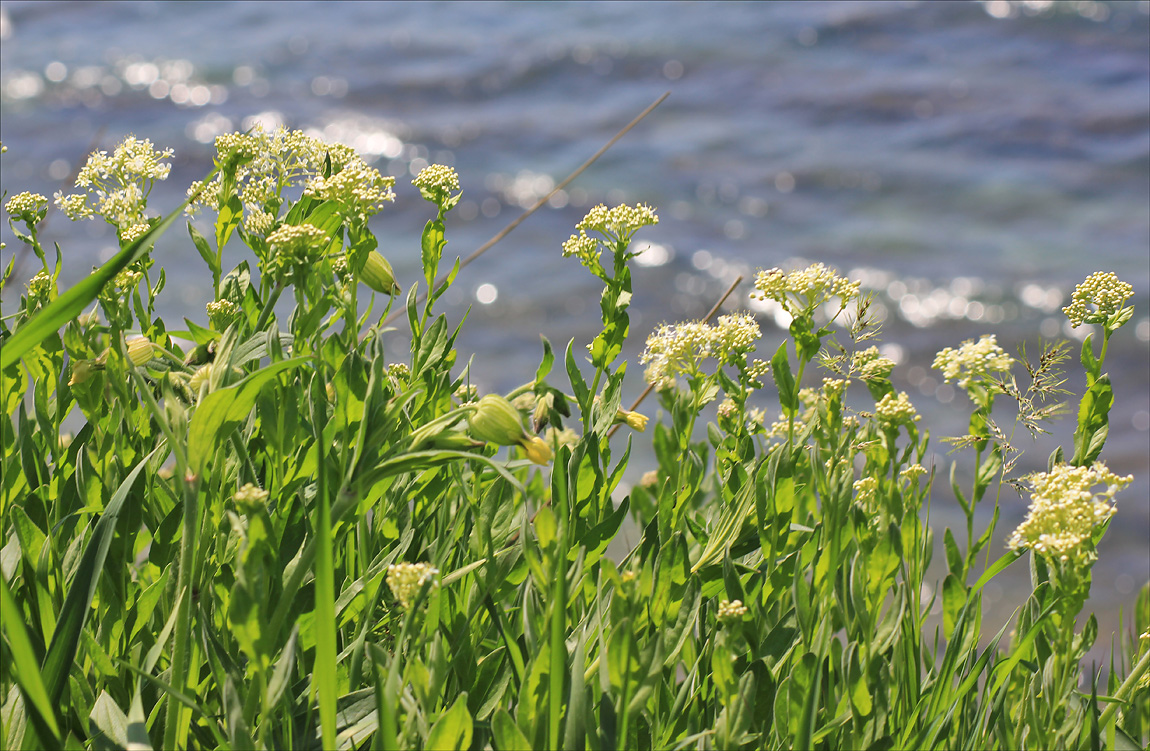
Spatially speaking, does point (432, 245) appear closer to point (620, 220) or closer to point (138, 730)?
point (620, 220)

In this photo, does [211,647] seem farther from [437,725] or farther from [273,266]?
[273,266]

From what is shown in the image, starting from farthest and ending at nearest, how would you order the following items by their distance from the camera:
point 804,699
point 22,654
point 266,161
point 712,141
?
point 712,141, point 266,161, point 804,699, point 22,654

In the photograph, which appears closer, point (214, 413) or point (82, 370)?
point (214, 413)

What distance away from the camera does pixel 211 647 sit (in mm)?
971

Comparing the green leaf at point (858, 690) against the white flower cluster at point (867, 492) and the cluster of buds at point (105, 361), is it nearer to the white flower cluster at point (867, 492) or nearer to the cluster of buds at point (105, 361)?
the white flower cluster at point (867, 492)

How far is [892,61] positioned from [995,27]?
Result: 1.04 m

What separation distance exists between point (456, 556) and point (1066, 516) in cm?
69

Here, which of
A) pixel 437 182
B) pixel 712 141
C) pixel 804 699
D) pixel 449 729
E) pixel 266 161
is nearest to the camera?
pixel 449 729

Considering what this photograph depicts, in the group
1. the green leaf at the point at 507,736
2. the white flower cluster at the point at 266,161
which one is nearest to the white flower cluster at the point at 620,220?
the white flower cluster at the point at 266,161

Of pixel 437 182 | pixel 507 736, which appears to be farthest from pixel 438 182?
pixel 507 736

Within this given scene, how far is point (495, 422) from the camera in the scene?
39.8 inches

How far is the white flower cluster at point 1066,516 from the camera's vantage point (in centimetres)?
90

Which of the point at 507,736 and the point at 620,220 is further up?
the point at 620,220

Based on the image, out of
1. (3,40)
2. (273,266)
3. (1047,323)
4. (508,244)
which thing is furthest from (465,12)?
(273,266)
